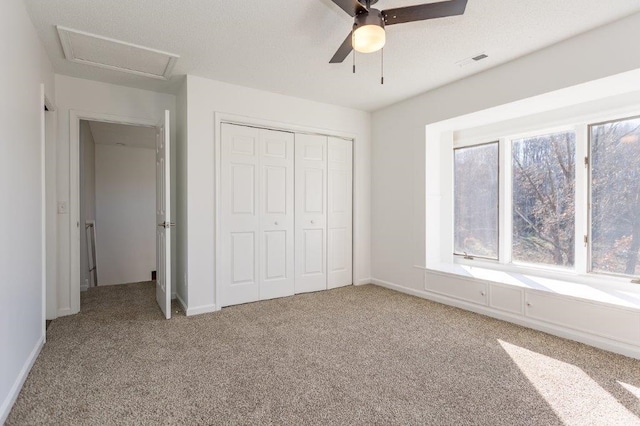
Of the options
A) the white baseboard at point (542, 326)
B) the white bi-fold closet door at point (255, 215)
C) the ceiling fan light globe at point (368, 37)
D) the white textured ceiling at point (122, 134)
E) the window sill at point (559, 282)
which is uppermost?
the white textured ceiling at point (122, 134)

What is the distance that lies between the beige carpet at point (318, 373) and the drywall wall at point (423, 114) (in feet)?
3.70

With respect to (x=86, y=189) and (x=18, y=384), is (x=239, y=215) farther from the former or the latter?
(x=86, y=189)

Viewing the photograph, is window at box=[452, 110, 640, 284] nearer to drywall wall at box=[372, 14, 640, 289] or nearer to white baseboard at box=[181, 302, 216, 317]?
drywall wall at box=[372, 14, 640, 289]

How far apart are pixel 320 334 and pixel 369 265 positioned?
2024 millimetres

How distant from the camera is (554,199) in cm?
334

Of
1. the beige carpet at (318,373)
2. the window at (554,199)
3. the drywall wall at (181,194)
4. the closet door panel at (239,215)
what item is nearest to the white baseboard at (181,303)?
the drywall wall at (181,194)

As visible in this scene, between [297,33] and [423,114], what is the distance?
1.98m

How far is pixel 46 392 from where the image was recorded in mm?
1844

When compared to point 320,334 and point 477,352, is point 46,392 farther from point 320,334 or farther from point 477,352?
point 477,352

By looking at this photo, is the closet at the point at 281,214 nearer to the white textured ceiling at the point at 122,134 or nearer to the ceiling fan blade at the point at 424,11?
the white textured ceiling at the point at 122,134

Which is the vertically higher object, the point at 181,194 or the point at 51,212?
the point at 181,194

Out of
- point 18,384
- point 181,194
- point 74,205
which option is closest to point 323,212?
point 181,194

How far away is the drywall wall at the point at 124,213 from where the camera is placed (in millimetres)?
5559


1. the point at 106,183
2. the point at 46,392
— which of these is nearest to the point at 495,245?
the point at 46,392
